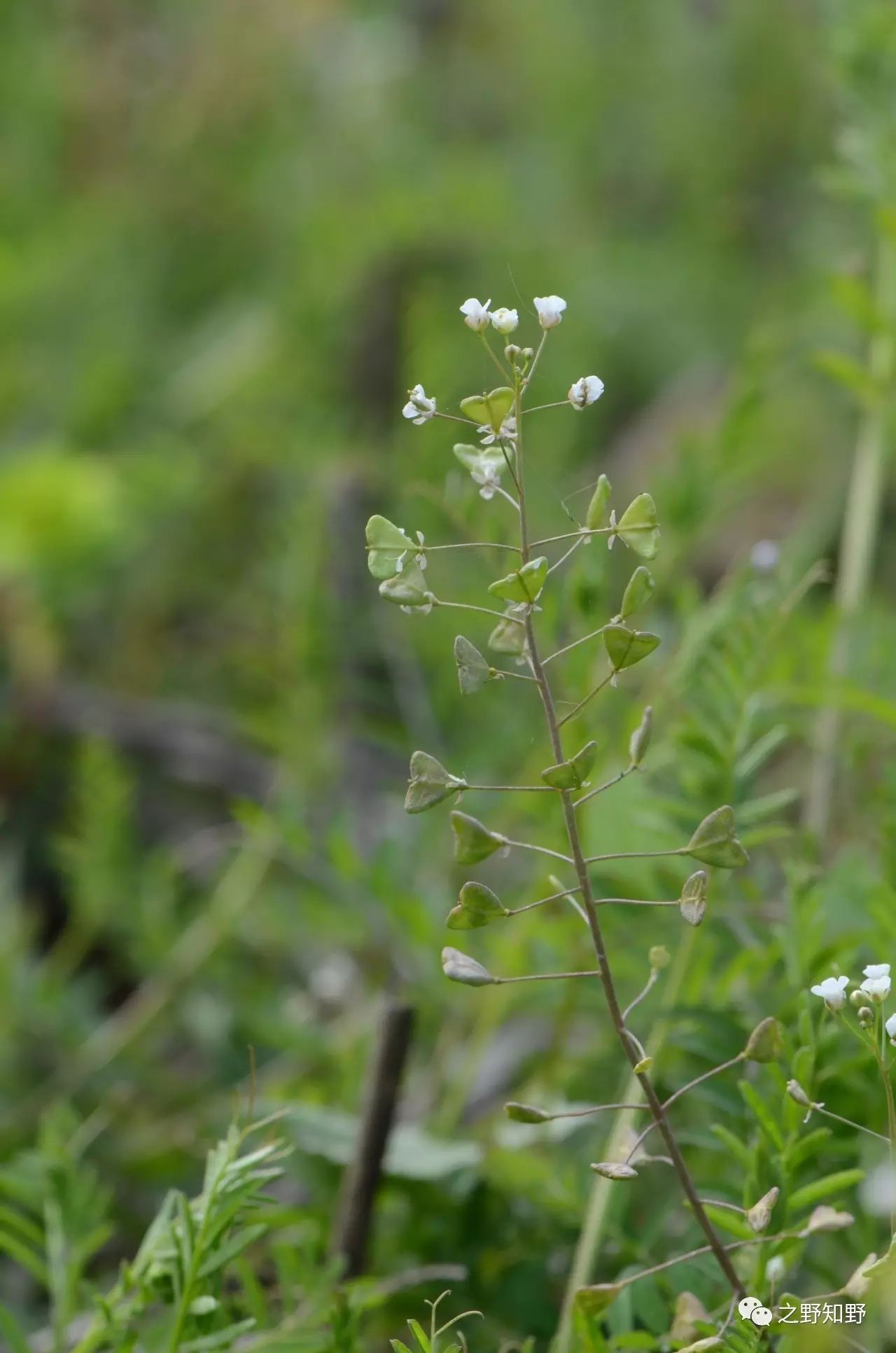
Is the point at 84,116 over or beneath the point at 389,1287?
over

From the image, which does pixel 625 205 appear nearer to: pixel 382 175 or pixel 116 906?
pixel 382 175

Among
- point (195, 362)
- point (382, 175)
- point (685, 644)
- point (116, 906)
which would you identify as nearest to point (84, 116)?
point (382, 175)

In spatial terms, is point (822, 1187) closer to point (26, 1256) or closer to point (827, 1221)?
point (827, 1221)

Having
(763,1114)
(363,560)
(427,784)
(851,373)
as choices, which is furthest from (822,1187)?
(363,560)

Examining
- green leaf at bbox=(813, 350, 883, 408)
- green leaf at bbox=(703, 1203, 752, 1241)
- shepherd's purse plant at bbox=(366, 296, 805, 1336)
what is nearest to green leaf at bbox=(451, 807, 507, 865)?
shepherd's purse plant at bbox=(366, 296, 805, 1336)

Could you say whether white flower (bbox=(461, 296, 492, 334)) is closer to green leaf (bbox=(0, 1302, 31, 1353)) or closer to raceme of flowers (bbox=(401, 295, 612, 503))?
raceme of flowers (bbox=(401, 295, 612, 503))

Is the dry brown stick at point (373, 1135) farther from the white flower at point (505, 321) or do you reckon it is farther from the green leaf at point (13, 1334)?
the white flower at point (505, 321)
